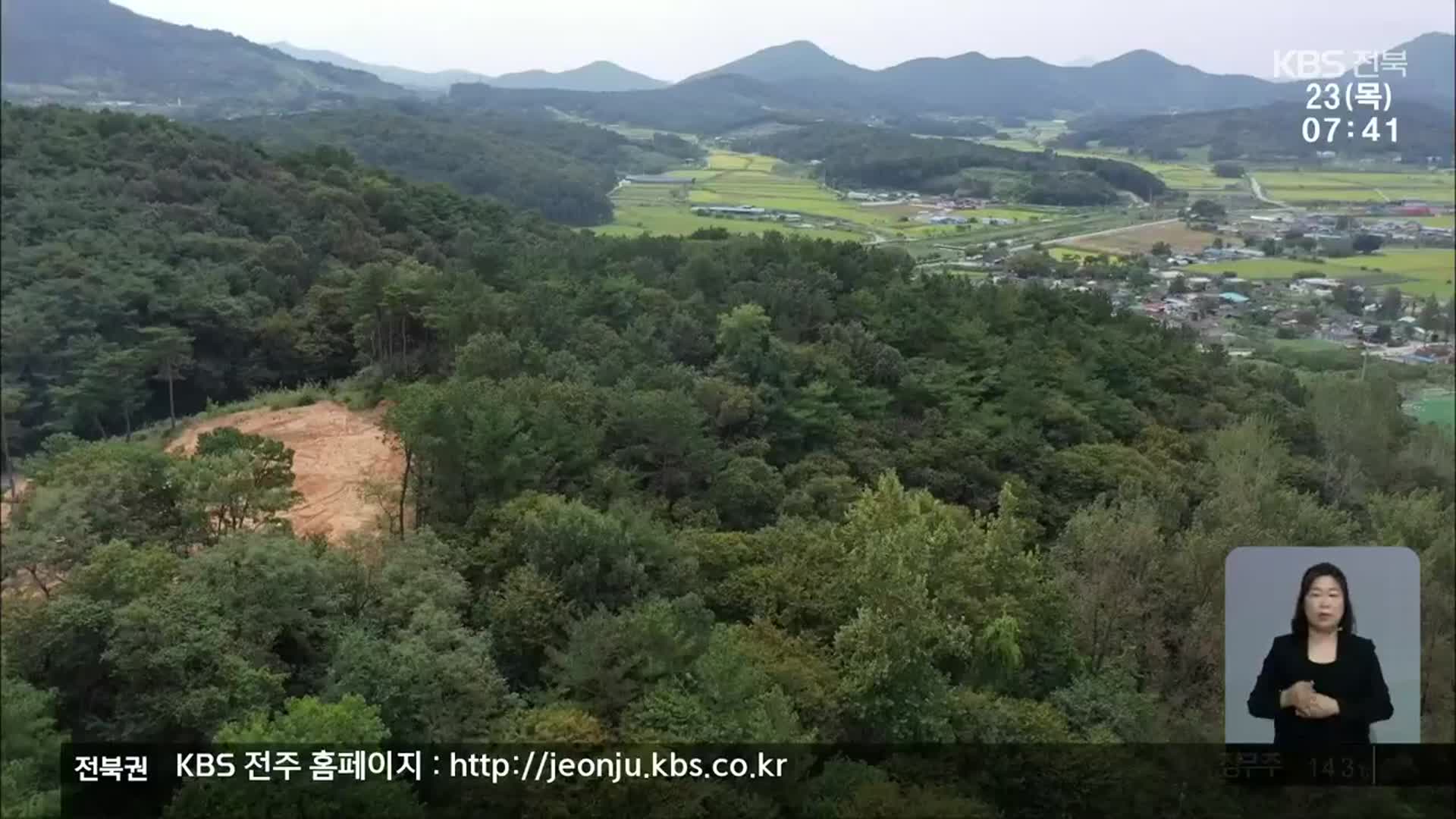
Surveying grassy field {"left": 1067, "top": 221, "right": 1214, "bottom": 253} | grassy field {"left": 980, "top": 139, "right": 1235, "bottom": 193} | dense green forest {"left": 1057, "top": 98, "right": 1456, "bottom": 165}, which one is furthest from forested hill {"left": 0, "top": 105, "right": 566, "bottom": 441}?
dense green forest {"left": 1057, "top": 98, "right": 1456, "bottom": 165}

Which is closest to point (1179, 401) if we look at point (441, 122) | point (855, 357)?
point (855, 357)

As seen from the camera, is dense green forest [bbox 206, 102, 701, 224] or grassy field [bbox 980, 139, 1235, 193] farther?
dense green forest [bbox 206, 102, 701, 224]

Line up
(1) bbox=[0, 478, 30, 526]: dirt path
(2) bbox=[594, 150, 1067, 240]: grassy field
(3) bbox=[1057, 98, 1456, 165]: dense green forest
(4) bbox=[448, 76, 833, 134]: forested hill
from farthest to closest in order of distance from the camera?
1. (4) bbox=[448, 76, 833, 134]: forested hill
2. (2) bbox=[594, 150, 1067, 240]: grassy field
3. (3) bbox=[1057, 98, 1456, 165]: dense green forest
4. (1) bbox=[0, 478, 30, 526]: dirt path

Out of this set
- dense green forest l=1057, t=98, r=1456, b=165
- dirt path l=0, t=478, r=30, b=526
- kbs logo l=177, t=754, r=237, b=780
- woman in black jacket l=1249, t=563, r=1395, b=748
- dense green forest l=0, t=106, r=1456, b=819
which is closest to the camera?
kbs logo l=177, t=754, r=237, b=780

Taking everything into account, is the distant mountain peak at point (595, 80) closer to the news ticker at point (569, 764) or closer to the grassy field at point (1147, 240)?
the grassy field at point (1147, 240)

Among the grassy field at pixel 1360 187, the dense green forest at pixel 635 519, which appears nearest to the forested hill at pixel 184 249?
the dense green forest at pixel 635 519

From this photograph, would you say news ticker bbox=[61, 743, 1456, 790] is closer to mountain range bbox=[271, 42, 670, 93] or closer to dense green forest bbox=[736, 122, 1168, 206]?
dense green forest bbox=[736, 122, 1168, 206]

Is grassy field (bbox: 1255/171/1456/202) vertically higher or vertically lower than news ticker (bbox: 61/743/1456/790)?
higher

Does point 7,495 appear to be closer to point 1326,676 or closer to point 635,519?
point 635,519
